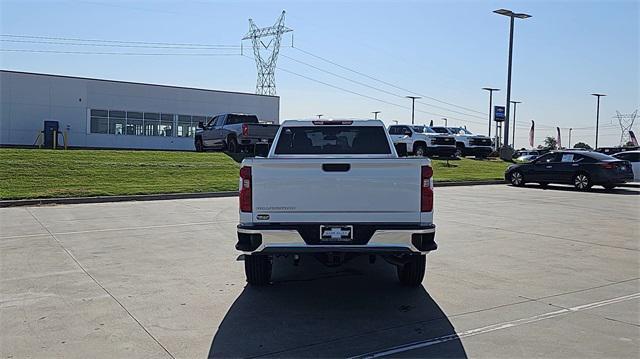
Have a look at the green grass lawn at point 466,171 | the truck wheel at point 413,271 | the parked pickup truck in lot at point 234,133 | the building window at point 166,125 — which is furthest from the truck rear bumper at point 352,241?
the building window at point 166,125

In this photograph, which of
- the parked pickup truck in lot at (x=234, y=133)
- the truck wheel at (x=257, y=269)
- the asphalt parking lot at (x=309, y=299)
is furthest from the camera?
the parked pickup truck in lot at (x=234, y=133)

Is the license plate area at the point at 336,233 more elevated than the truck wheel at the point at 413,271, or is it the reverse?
the license plate area at the point at 336,233

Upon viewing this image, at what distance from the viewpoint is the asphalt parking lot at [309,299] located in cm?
496

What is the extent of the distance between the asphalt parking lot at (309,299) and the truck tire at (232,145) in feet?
54.9

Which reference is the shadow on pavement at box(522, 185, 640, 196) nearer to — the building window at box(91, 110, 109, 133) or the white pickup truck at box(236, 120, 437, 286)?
the white pickup truck at box(236, 120, 437, 286)

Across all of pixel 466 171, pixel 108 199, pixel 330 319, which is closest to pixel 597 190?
pixel 466 171

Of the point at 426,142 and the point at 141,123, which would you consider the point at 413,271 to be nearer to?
the point at 426,142

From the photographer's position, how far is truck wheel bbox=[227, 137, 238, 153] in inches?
1110

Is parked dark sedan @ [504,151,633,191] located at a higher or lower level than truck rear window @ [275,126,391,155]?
lower

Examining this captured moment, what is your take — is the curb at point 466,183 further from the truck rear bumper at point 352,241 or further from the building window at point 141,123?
the building window at point 141,123

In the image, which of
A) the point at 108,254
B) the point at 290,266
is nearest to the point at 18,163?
the point at 108,254

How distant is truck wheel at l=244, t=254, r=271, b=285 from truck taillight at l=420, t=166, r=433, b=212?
1890 mm

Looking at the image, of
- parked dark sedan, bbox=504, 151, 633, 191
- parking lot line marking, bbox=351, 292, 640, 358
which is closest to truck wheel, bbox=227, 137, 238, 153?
parked dark sedan, bbox=504, 151, 633, 191

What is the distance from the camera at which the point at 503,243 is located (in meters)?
10.2
